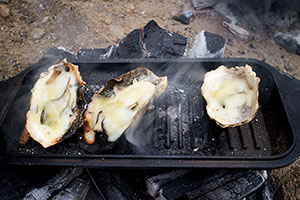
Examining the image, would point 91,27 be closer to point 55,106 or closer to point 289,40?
point 55,106

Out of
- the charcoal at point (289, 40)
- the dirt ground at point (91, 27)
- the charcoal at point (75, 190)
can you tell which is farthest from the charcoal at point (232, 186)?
the charcoal at point (289, 40)

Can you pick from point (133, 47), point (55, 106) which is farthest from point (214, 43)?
point (55, 106)

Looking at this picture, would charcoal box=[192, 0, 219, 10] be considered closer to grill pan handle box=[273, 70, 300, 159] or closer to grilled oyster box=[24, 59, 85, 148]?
grill pan handle box=[273, 70, 300, 159]

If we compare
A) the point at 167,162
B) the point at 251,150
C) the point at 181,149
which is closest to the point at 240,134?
the point at 251,150

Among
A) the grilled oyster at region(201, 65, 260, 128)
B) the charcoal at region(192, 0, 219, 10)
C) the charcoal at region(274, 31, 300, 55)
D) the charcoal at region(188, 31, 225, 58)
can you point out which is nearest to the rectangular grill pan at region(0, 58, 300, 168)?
the grilled oyster at region(201, 65, 260, 128)

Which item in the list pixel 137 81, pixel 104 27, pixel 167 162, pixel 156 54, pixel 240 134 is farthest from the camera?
pixel 104 27

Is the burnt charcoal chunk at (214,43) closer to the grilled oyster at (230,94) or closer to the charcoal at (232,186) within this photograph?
the grilled oyster at (230,94)

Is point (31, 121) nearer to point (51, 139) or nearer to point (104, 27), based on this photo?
point (51, 139)
